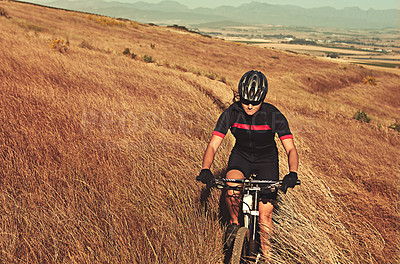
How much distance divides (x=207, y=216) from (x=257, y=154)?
0.96 metres

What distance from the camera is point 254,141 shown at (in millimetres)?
3143

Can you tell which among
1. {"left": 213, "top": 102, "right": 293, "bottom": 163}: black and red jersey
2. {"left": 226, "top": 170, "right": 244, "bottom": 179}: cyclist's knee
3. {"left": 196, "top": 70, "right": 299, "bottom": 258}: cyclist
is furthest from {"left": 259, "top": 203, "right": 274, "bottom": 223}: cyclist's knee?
{"left": 213, "top": 102, "right": 293, "bottom": 163}: black and red jersey

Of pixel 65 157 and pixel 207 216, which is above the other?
pixel 65 157

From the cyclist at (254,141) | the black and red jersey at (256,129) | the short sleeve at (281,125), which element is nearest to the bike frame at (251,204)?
the cyclist at (254,141)

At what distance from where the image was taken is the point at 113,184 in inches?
132

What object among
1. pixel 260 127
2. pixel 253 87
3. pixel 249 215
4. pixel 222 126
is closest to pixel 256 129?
pixel 260 127

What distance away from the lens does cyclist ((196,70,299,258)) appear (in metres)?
2.87

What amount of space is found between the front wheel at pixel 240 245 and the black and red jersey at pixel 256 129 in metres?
0.88

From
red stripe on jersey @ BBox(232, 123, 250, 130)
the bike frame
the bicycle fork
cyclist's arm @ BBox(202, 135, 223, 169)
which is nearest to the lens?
the bike frame

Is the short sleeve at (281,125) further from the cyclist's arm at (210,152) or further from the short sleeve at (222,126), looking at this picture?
the cyclist's arm at (210,152)

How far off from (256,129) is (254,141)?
161 mm

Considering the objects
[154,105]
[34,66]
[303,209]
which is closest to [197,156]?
[303,209]

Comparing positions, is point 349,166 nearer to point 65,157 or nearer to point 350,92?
point 65,157

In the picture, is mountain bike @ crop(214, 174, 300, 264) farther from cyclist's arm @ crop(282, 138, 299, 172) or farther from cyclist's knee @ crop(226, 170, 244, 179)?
cyclist's arm @ crop(282, 138, 299, 172)
